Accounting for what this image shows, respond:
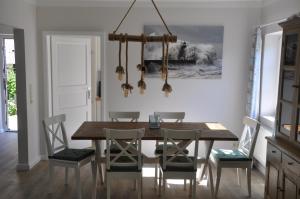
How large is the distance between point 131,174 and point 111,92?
78.2 inches

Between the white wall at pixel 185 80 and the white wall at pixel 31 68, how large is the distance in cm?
21

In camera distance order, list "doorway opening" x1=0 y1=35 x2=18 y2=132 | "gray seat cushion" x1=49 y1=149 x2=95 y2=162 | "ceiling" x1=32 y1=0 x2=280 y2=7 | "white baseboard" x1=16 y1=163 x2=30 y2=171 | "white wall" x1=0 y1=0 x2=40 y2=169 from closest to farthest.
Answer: "gray seat cushion" x1=49 y1=149 x2=95 y2=162 → "white wall" x1=0 y1=0 x2=40 y2=169 → "white baseboard" x1=16 y1=163 x2=30 y2=171 → "ceiling" x1=32 y1=0 x2=280 y2=7 → "doorway opening" x1=0 y1=35 x2=18 y2=132

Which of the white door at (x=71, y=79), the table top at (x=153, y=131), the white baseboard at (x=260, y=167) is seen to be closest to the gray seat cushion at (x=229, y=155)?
the table top at (x=153, y=131)

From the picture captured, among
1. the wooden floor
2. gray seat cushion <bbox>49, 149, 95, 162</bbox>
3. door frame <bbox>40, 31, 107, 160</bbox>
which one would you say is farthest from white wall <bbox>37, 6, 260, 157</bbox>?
gray seat cushion <bbox>49, 149, 95, 162</bbox>

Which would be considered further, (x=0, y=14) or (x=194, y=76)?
(x=194, y=76)

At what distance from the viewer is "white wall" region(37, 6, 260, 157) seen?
16.1ft

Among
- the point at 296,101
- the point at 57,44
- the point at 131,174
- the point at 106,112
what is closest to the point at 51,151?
the point at 131,174

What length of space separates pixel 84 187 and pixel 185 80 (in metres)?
2.21

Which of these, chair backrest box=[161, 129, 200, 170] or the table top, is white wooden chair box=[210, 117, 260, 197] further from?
chair backrest box=[161, 129, 200, 170]

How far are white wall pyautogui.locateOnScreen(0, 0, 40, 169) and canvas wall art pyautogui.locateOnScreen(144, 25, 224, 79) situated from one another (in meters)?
1.73

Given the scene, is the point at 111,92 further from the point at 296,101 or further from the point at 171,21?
the point at 296,101

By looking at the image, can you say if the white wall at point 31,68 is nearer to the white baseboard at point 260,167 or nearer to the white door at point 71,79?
the white door at point 71,79

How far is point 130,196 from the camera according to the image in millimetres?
3928

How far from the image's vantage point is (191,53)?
495cm
